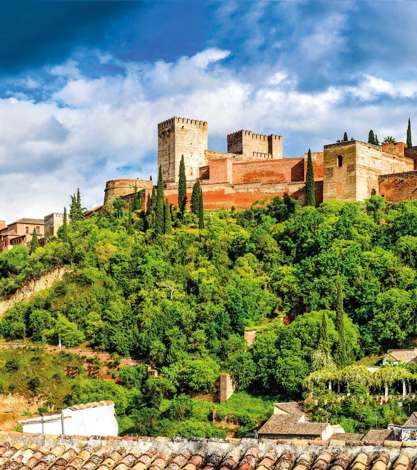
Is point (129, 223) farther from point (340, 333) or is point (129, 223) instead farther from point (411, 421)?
point (411, 421)

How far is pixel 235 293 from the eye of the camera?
43469 millimetres

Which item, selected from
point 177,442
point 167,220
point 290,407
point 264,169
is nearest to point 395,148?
point 264,169

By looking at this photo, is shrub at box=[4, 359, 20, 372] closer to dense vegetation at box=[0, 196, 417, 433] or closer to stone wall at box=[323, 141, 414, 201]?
dense vegetation at box=[0, 196, 417, 433]

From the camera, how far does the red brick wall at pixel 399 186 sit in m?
51.7

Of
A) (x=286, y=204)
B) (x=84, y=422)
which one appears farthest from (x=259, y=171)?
(x=84, y=422)

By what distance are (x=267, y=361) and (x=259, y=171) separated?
852 inches

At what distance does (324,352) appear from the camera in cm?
3684

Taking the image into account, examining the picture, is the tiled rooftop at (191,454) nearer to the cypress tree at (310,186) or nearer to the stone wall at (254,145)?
the cypress tree at (310,186)

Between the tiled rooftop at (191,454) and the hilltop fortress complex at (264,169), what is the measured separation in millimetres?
44097

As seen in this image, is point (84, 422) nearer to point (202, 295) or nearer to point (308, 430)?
point (308, 430)

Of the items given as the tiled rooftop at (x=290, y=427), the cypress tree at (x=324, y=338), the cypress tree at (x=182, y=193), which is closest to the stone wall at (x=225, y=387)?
the cypress tree at (x=324, y=338)

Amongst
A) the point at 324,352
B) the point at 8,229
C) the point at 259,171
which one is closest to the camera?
the point at 324,352

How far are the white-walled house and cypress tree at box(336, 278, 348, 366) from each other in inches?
633

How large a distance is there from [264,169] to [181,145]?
7.68 meters
